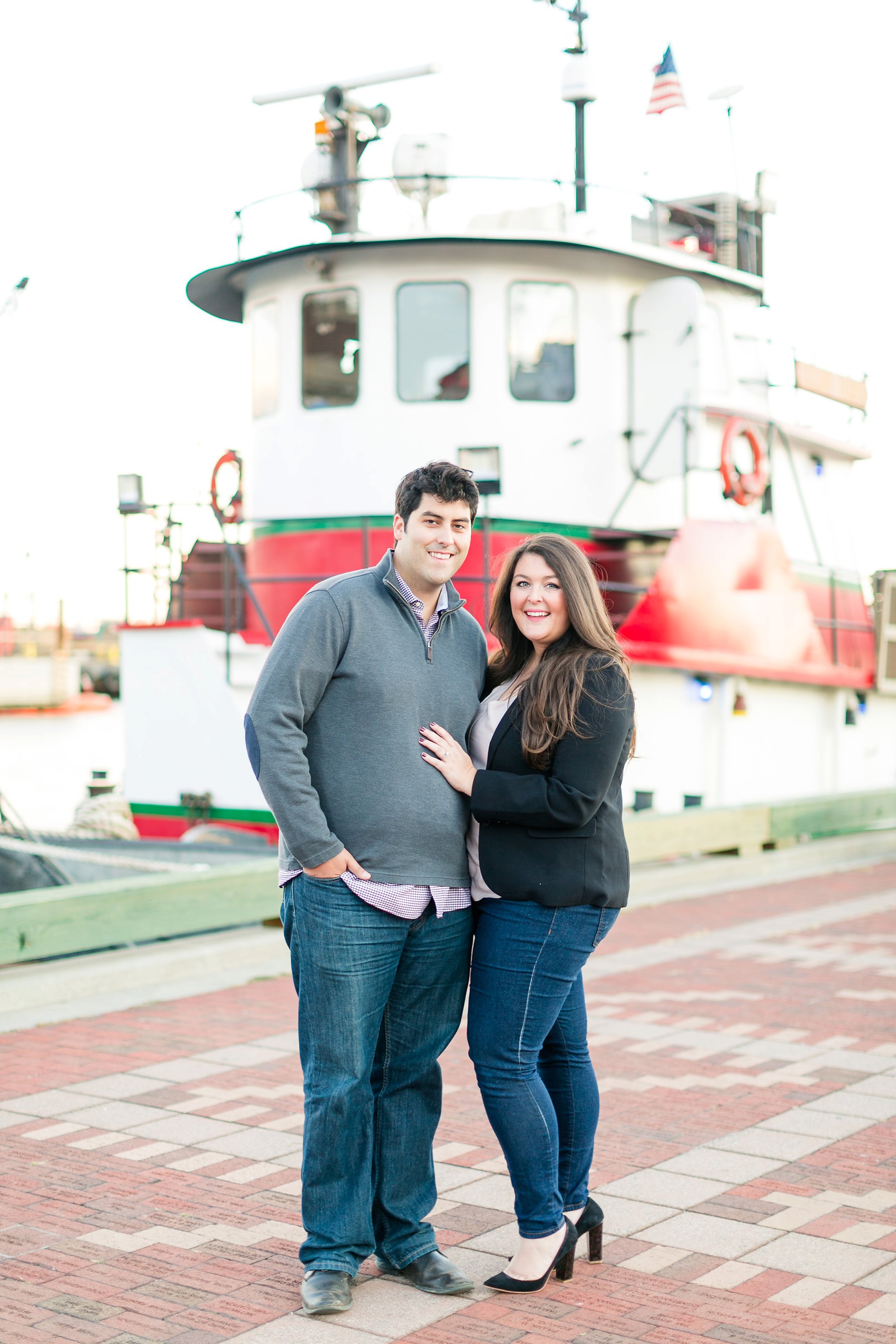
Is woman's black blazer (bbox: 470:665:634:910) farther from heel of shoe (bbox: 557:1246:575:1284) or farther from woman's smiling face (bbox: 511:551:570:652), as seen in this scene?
heel of shoe (bbox: 557:1246:575:1284)

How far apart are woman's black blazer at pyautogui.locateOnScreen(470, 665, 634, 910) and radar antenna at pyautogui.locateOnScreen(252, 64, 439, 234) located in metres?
9.05

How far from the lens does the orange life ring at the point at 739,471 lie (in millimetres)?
12242

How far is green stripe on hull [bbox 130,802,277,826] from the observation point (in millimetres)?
10734

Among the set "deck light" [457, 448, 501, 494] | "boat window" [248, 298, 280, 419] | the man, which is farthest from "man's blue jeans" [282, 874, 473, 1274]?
"boat window" [248, 298, 280, 419]

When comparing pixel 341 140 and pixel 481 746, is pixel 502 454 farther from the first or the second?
pixel 481 746

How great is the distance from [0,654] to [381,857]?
7119 cm

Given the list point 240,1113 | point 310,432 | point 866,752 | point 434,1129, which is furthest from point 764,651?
point 434,1129

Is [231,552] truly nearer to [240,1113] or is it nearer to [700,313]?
[700,313]

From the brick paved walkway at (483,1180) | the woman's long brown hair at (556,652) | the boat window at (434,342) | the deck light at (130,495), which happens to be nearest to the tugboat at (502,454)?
the boat window at (434,342)

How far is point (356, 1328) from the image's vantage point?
10.8ft

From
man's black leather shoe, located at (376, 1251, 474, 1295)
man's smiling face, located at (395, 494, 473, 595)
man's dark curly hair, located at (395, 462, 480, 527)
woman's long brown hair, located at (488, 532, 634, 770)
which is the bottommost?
man's black leather shoe, located at (376, 1251, 474, 1295)

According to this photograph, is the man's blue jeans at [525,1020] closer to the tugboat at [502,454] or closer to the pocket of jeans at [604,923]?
the pocket of jeans at [604,923]

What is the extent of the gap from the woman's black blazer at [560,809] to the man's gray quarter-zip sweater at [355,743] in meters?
0.12

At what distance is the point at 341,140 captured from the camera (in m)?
12.0
